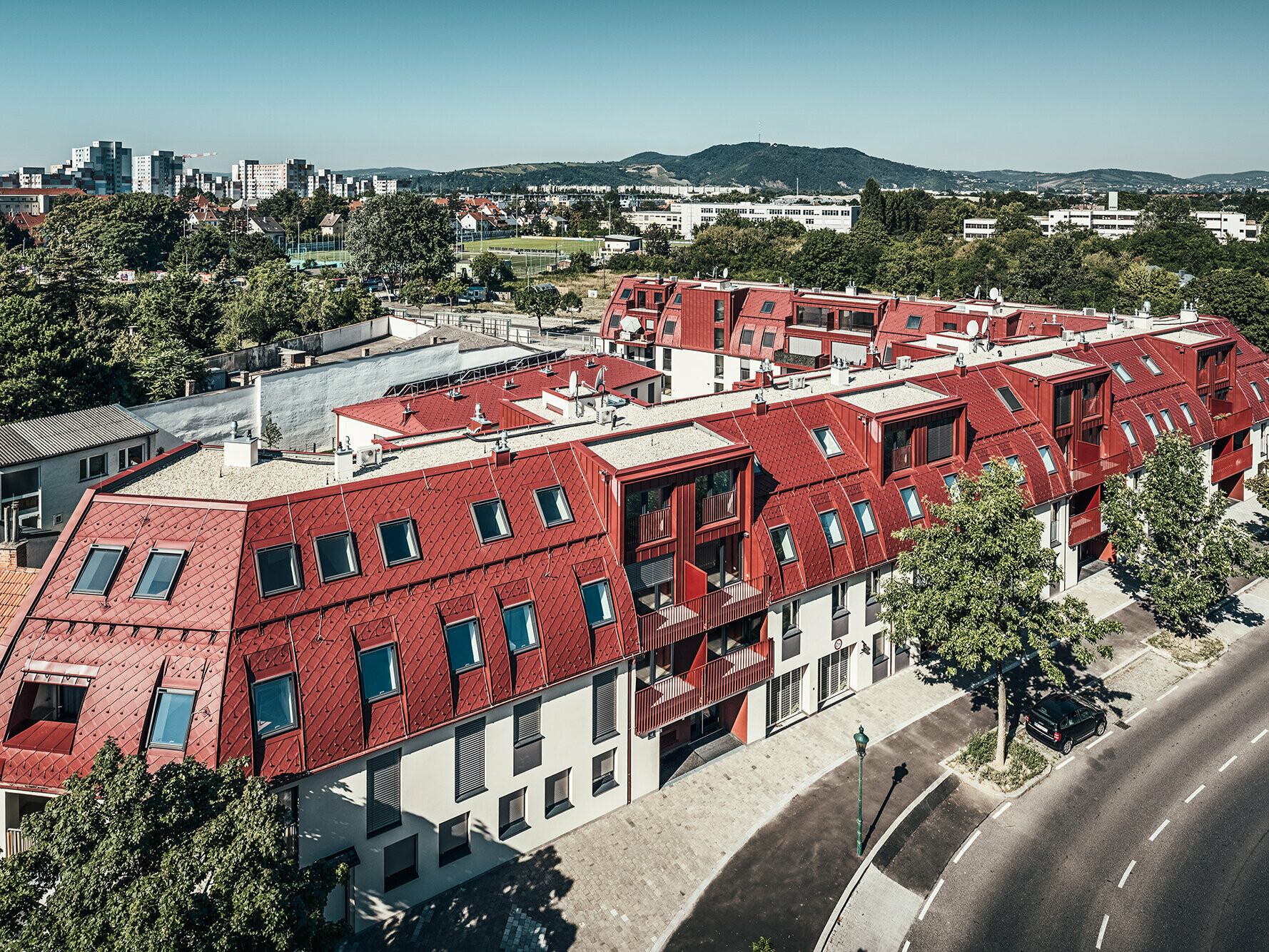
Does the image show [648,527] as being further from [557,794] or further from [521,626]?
[557,794]

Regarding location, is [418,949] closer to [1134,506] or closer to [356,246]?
[1134,506]

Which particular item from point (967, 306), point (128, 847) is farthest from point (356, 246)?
point (128, 847)

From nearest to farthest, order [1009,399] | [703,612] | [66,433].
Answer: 1. [703,612]
2. [1009,399]
3. [66,433]

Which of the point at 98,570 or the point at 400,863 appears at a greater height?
the point at 98,570

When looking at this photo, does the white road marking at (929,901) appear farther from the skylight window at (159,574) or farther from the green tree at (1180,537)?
the skylight window at (159,574)

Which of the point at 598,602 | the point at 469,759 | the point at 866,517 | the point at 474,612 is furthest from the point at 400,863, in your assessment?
the point at 866,517

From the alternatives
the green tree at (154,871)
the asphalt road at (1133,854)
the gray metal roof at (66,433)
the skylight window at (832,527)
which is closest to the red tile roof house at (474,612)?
the skylight window at (832,527)
